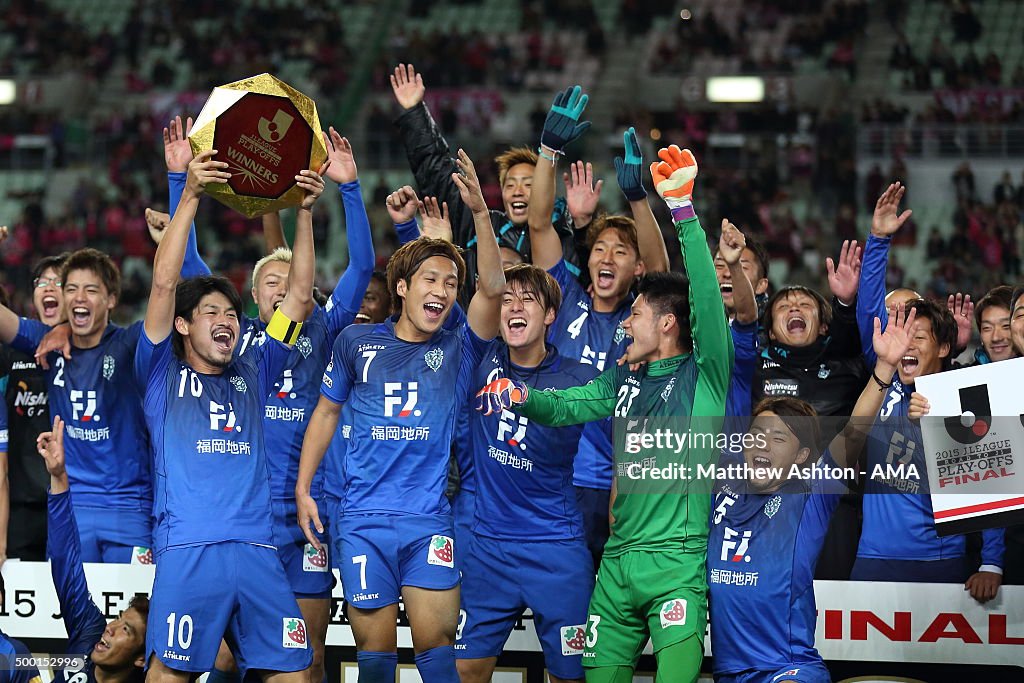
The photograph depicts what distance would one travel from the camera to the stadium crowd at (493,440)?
553cm

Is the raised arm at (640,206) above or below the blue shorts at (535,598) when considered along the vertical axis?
above

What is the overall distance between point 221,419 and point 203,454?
17cm

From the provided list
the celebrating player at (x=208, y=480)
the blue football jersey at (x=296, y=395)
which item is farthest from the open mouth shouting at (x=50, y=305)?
the celebrating player at (x=208, y=480)

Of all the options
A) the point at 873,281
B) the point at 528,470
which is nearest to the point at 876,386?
the point at 873,281

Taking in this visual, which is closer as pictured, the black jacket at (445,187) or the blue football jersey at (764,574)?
the blue football jersey at (764,574)

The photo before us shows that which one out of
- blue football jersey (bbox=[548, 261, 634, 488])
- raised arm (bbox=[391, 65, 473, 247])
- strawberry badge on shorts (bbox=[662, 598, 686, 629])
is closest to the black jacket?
raised arm (bbox=[391, 65, 473, 247])

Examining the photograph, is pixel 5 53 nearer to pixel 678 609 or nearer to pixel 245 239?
pixel 245 239

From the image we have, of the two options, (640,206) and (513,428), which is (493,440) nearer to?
(513,428)

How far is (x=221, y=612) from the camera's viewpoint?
5.32m

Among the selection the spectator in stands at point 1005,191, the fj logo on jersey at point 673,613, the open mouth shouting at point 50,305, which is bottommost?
the fj logo on jersey at point 673,613

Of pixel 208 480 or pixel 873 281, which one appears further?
pixel 873 281

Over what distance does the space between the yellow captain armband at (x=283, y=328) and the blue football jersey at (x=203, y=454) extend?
0.31 meters

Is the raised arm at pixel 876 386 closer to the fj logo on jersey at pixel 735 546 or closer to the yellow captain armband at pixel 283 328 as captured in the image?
the fj logo on jersey at pixel 735 546

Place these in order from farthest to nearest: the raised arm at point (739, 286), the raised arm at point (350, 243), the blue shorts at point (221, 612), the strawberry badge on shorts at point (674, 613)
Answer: the raised arm at point (350, 243)
the raised arm at point (739, 286)
the strawberry badge on shorts at point (674, 613)
the blue shorts at point (221, 612)
